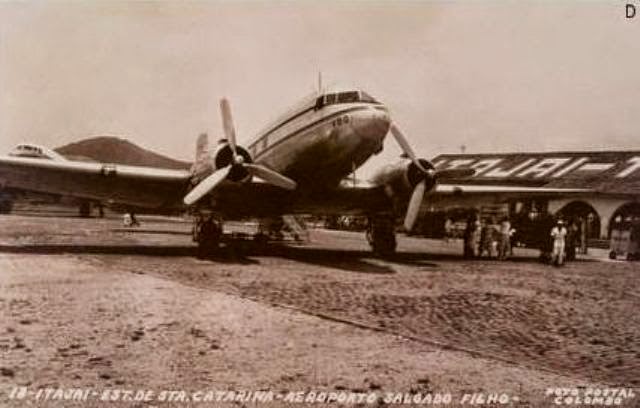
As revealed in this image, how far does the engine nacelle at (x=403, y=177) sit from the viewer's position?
18016 millimetres

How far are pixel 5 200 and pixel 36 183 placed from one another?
35.5m

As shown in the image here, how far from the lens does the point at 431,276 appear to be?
46.6 feet

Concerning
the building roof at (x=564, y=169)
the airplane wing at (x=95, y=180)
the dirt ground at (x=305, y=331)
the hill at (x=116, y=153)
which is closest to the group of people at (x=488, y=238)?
the dirt ground at (x=305, y=331)

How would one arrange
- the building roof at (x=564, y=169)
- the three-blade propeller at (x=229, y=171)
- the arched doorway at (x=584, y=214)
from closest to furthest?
the three-blade propeller at (x=229, y=171) → the building roof at (x=564, y=169) → the arched doorway at (x=584, y=214)

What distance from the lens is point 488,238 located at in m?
22.6

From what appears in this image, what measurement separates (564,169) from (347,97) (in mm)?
35585

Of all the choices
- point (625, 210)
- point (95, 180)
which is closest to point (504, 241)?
point (95, 180)

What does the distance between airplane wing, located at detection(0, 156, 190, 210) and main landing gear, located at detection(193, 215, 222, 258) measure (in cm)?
159

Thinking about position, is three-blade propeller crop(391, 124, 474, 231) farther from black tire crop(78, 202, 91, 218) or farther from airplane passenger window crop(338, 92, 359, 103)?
black tire crop(78, 202, 91, 218)

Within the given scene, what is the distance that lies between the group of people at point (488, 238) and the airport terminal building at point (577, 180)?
8.22 meters

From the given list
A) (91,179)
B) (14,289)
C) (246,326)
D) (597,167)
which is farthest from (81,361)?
(597,167)

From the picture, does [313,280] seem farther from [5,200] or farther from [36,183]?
[5,200]

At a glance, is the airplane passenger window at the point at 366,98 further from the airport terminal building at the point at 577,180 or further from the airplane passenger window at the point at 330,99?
the airport terminal building at the point at 577,180

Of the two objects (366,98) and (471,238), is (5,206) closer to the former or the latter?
(471,238)
